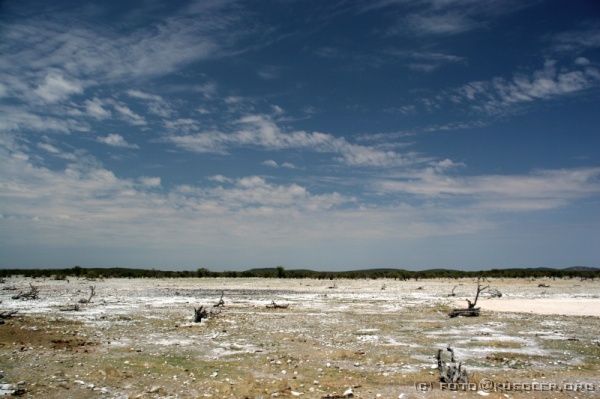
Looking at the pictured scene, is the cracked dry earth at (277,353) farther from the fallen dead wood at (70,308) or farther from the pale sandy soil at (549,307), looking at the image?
the pale sandy soil at (549,307)

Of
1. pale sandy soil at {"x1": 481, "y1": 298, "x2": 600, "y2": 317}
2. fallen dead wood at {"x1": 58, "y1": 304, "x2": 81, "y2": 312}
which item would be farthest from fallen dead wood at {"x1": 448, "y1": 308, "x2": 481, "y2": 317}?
fallen dead wood at {"x1": 58, "y1": 304, "x2": 81, "y2": 312}

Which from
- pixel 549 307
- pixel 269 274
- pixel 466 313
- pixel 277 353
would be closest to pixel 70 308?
pixel 277 353

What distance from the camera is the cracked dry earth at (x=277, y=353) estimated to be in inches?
475

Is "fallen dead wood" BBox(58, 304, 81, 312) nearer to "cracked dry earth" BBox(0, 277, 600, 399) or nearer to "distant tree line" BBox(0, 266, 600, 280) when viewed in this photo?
"cracked dry earth" BBox(0, 277, 600, 399)

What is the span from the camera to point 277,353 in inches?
648

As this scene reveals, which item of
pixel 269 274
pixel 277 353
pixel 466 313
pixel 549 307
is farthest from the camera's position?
pixel 269 274

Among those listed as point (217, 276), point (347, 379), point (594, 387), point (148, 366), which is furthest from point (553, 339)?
point (217, 276)

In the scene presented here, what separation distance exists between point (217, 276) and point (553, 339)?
82458 mm

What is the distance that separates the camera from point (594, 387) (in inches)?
476

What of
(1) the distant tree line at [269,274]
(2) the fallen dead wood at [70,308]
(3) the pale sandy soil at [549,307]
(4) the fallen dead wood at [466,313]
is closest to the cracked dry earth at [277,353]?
(4) the fallen dead wood at [466,313]

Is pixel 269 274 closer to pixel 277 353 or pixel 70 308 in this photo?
pixel 70 308

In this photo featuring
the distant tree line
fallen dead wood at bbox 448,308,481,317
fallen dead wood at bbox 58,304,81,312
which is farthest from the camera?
the distant tree line

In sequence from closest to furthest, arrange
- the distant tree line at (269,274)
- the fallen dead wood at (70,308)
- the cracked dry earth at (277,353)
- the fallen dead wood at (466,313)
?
1. the cracked dry earth at (277,353)
2. the fallen dead wood at (466,313)
3. the fallen dead wood at (70,308)
4. the distant tree line at (269,274)

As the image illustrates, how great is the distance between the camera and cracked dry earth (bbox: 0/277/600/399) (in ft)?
39.6
